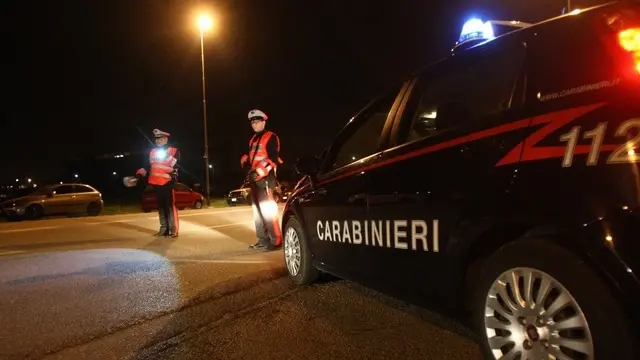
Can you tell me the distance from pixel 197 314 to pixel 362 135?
2.01 metres

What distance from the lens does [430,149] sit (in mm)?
3078

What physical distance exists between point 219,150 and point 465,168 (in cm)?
6727

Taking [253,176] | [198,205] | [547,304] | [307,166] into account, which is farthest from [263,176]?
[198,205]

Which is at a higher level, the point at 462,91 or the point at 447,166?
the point at 462,91

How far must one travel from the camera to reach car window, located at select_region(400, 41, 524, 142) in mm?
2906

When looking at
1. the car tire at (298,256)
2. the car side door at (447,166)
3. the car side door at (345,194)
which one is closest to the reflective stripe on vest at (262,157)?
the car tire at (298,256)

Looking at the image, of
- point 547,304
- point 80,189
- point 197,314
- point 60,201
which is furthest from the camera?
point 80,189

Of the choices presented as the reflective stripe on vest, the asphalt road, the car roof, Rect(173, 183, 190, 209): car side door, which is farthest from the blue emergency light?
Rect(173, 183, 190, 209): car side door

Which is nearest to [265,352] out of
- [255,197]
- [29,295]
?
[29,295]

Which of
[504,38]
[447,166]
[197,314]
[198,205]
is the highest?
[504,38]

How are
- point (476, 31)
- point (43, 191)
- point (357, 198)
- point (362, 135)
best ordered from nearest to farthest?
point (476, 31), point (357, 198), point (362, 135), point (43, 191)

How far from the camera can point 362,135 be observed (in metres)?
4.54

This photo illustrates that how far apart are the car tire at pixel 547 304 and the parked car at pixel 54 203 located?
18956 millimetres

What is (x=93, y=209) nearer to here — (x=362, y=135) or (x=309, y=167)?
(x=309, y=167)
